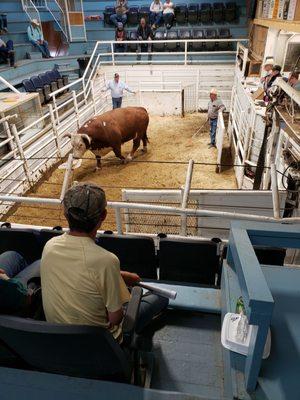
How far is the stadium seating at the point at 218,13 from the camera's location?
12052 millimetres

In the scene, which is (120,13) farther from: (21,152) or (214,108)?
(21,152)

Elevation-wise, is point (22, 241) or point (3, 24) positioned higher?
point (3, 24)

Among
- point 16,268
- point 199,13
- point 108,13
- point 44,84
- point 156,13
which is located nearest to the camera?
point 16,268

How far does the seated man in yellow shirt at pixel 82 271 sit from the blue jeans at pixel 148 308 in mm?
380

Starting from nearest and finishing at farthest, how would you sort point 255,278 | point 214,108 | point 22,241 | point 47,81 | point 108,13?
point 255,278, point 22,241, point 214,108, point 47,81, point 108,13

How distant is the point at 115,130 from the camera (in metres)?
6.64

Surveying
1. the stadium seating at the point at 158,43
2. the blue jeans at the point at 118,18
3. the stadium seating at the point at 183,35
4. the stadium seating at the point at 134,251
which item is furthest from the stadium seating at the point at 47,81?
the stadium seating at the point at 134,251

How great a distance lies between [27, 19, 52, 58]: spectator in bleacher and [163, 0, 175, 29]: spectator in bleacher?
4810 mm

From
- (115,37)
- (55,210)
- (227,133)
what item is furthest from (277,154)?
(115,37)

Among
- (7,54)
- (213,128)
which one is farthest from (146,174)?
(7,54)

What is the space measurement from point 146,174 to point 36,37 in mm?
8735

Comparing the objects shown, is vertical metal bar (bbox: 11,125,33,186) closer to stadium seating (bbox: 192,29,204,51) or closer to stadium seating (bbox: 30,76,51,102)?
stadium seating (bbox: 30,76,51,102)

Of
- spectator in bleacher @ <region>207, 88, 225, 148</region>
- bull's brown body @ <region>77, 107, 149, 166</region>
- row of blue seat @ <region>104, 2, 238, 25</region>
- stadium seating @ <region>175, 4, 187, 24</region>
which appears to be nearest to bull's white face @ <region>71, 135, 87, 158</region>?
bull's brown body @ <region>77, 107, 149, 166</region>

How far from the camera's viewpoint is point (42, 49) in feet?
37.7
